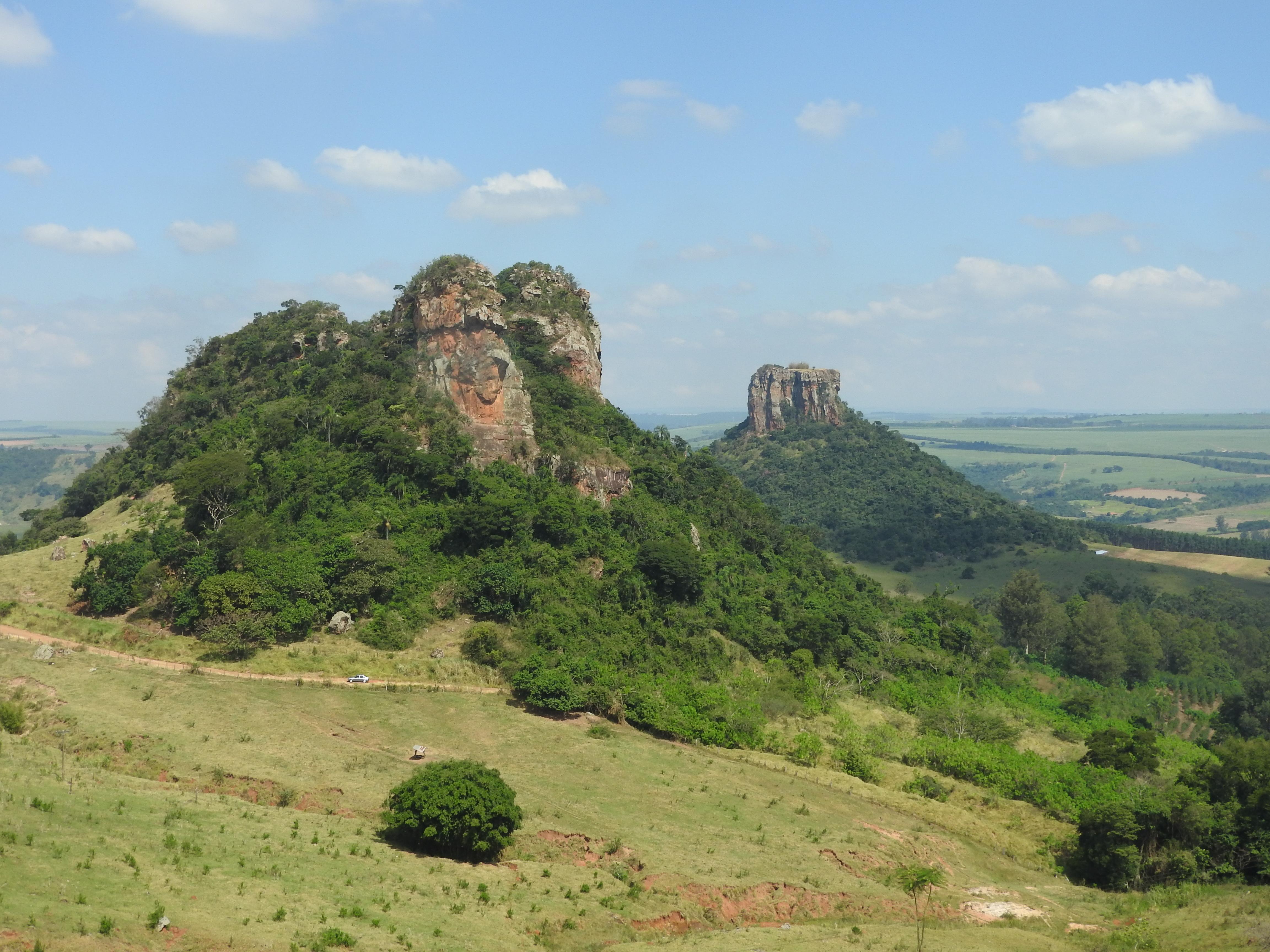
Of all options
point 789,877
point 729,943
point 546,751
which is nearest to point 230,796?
point 546,751

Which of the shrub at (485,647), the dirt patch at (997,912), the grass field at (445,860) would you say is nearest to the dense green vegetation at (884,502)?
the shrub at (485,647)

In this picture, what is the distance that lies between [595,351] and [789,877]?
65946 mm

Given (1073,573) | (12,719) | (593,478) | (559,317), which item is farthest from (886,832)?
(1073,573)

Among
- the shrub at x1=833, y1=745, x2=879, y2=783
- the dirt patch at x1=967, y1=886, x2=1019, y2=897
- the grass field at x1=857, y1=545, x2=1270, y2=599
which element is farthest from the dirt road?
the grass field at x1=857, y1=545, x2=1270, y2=599

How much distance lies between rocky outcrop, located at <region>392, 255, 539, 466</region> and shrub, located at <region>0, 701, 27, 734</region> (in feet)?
126

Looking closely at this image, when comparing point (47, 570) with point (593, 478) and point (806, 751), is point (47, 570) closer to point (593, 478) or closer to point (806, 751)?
point (593, 478)

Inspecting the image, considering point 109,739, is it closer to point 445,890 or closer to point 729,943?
point 445,890

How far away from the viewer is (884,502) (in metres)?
172

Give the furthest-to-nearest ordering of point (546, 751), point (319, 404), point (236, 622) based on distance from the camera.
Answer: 1. point (319, 404)
2. point (236, 622)
3. point (546, 751)

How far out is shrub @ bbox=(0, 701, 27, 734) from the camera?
130ft

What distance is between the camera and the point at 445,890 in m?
31.7

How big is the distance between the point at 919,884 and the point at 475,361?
55.0 meters

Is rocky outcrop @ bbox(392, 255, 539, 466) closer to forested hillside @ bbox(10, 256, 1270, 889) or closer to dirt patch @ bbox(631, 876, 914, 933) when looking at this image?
forested hillside @ bbox(10, 256, 1270, 889)

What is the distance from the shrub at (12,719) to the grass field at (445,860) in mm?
839
